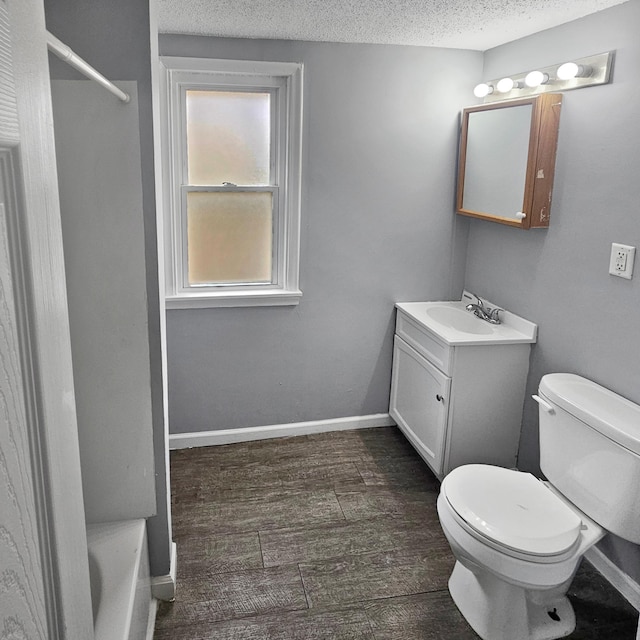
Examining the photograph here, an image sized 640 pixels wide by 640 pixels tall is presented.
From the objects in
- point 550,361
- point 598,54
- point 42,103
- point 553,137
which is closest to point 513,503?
point 550,361

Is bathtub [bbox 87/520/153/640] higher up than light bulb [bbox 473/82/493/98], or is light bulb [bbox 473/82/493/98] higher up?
light bulb [bbox 473/82/493/98]

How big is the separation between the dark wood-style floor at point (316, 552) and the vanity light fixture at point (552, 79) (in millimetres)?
1893

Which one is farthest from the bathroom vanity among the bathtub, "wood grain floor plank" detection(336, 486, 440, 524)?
the bathtub

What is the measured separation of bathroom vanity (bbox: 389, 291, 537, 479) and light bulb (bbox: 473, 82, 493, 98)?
1.10 metres

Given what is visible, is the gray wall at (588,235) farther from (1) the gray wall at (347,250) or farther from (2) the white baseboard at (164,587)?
(2) the white baseboard at (164,587)

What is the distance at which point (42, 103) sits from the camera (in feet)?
2.09

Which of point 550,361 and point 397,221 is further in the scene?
point 397,221

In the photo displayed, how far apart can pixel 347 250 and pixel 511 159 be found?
956mm

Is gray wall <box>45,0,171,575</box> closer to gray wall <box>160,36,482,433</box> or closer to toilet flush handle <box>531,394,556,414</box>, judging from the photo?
gray wall <box>160,36,482,433</box>

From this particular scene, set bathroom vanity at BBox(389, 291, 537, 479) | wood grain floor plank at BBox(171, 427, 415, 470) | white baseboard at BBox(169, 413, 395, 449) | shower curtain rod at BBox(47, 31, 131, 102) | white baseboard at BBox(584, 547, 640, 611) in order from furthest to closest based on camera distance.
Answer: white baseboard at BBox(169, 413, 395, 449), wood grain floor plank at BBox(171, 427, 415, 470), bathroom vanity at BBox(389, 291, 537, 479), white baseboard at BBox(584, 547, 640, 611), shower curtain rod at BBox(47, 31, 131, 102)

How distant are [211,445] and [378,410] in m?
0.99

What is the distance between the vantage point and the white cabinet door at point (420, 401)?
9.01 feet

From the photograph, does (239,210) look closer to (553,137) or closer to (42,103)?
(553,137)

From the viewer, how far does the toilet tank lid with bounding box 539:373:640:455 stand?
6.12 ft
